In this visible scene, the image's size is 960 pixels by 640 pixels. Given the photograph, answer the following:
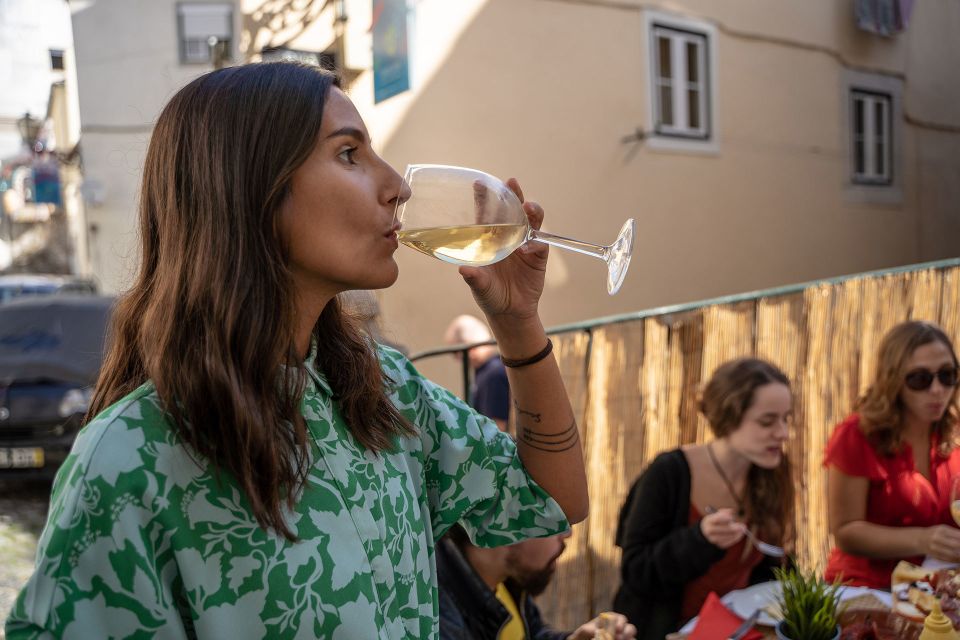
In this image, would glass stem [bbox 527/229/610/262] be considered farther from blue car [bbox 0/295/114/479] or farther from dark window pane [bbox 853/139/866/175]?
dark window pane [bbox 853/139/866/175]

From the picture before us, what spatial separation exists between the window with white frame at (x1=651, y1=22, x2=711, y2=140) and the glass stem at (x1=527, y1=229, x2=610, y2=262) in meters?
8.02

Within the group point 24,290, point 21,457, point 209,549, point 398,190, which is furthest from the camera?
point 24,290

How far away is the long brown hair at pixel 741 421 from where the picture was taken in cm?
307

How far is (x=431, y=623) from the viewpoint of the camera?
49.2 inches

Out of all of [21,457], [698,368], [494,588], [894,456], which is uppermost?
[698,368]

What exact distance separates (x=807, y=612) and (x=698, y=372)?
1846mm

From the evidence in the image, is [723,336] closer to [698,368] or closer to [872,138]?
[698,368]

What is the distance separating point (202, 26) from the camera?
8609 mm

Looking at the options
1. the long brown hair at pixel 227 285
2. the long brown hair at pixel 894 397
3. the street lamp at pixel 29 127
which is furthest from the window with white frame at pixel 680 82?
the street lamp at pixel 29 127

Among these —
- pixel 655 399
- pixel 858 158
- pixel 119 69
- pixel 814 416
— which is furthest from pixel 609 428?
pixel 858 158

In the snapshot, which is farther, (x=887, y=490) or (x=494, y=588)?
(x=887, y=490)

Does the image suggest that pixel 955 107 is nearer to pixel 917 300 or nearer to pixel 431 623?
pixel 917 300

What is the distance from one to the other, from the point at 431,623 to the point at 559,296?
284 inches

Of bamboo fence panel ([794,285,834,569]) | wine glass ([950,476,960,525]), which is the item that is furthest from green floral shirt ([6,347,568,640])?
bamboo fence panel ([794,285,834,569])
